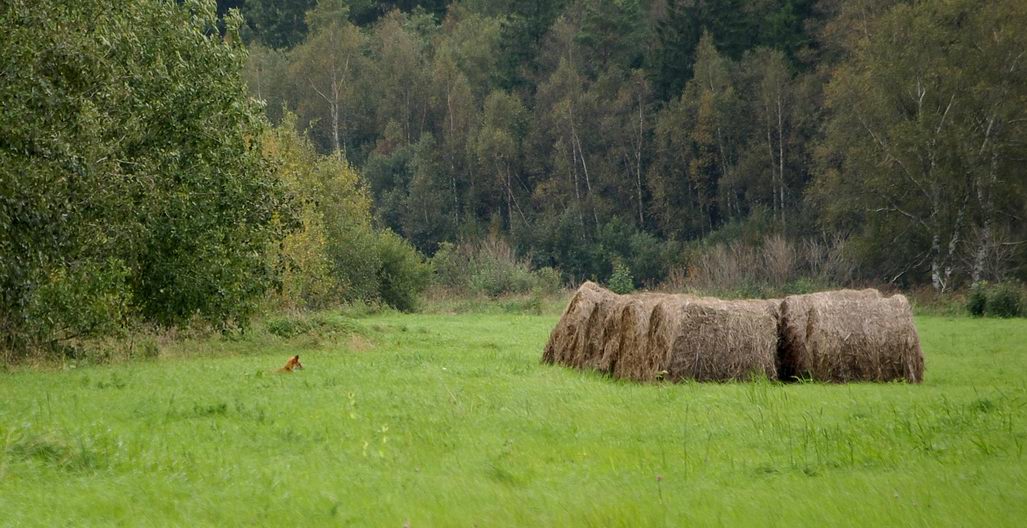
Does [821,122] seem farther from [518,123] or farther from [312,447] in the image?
[312,447]

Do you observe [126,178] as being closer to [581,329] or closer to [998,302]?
[581,329]

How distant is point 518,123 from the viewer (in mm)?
88750

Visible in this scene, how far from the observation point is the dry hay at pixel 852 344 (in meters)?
18.3

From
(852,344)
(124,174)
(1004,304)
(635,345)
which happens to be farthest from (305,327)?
(1004,304)

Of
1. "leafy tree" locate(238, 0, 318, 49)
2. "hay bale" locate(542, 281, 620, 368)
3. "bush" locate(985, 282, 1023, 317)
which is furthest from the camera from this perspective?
"leafy tree" locate(238, 0, 318, 49)

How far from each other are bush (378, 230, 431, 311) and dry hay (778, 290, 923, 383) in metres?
39.3

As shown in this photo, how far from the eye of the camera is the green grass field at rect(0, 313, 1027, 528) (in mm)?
8602

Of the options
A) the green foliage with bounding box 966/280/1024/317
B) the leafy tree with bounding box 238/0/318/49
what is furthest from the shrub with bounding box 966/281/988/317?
the leafy tree with bounding box 238/0/318/49

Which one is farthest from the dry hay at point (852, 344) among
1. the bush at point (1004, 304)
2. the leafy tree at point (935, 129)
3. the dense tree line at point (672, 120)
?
the dense tree line at point (672, 120)

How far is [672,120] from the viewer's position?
78625 millimetres

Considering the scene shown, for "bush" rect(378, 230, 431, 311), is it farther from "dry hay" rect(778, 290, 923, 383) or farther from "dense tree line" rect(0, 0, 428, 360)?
"dry hay" rect(778, 290, 923, 383)

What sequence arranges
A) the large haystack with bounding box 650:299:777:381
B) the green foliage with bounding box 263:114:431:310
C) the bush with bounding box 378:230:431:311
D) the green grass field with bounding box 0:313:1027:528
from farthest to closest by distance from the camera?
the bush with bounding box 378:230:431:311 → the green foliage with bounding box 263:114:431:310 → the large haystack with bounding box 650:299:777:381 → the green grass field with bounding box 0:313:1027:528

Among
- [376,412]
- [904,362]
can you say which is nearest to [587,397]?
[376,412]

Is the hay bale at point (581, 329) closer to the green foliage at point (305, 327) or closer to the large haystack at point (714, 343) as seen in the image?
the large haystack at point (714, 343)
